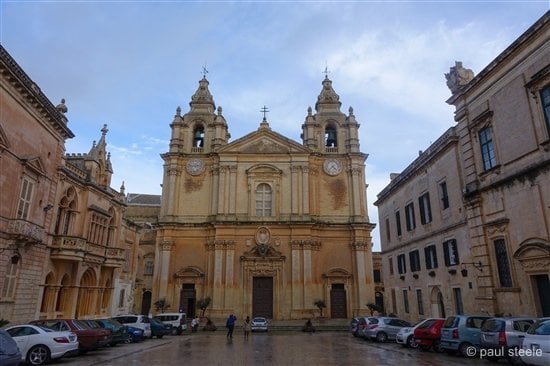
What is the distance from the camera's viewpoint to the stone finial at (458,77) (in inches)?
783

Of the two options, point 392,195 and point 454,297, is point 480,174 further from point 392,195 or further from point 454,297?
point 392,195

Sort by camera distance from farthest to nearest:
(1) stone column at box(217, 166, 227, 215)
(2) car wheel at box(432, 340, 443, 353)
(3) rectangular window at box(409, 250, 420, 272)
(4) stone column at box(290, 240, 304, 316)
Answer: (1) stone column at box(217, 166, 227, 215) < (4) stone column at box(290, 240, 304, 316) < (3) rectangular window at box(409, 250, 420, 272) < (2) car wheel at box(432, 340, 443, 353)

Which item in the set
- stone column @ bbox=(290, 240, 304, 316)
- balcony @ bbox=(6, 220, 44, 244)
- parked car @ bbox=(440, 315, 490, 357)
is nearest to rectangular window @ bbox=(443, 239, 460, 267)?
parked car @ bbox=(440, 315, 490, 357)

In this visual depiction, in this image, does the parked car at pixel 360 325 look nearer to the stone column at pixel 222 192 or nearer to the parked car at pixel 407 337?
the parked car at pixel 407 337

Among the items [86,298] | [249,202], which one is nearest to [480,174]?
[249,202]

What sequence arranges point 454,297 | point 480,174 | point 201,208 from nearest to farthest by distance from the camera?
point 480,174 → point 454,297 → point 201,208

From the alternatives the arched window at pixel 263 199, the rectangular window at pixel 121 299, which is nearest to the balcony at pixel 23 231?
the rectangular window at pixel 121 299

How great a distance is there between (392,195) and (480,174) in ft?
41.0

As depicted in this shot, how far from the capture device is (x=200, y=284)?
32.8 m

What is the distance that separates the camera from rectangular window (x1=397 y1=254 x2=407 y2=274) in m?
28.1

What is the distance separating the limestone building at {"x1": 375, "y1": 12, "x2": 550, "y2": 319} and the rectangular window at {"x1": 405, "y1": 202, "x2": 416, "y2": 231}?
1229 millimetres

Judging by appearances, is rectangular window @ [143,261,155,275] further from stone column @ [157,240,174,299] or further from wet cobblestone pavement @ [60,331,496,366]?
wet cobblestone pavement @ [60,331,496,366]

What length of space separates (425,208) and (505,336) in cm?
1349

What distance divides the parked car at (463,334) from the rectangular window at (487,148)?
7093mm
